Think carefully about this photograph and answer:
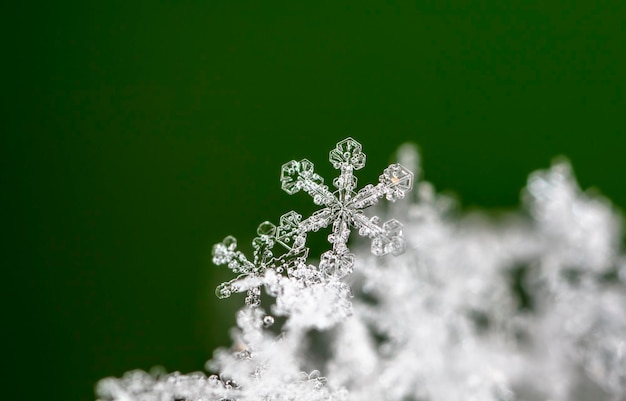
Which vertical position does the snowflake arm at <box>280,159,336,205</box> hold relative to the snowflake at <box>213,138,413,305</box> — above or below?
above

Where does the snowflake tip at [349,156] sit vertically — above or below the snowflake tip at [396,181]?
above

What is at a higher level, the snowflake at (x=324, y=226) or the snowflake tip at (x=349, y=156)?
the snowflake tip at (x=349, y=156)

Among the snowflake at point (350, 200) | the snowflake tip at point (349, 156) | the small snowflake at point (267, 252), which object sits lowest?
the small snowflake at point (267, 252)

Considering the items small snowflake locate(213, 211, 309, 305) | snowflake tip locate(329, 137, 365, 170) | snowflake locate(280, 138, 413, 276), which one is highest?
snowflake tip locate(329, 137, 365, 170)

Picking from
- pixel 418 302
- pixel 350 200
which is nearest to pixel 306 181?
pixel 350 200

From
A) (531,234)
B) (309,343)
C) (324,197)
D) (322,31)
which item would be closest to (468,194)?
(531,234)

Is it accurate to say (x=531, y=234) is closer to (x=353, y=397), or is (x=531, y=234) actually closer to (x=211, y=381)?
(x=353, y=397)

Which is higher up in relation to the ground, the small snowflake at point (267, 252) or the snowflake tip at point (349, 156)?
the snowflake tip at point (349, 156)
